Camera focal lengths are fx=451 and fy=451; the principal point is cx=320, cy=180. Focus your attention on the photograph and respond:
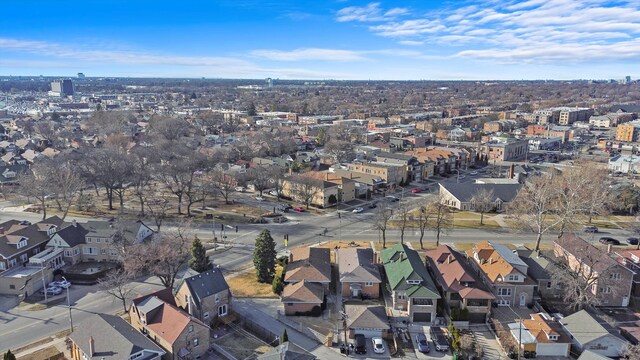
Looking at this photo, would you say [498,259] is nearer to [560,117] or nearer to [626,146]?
[626,146]

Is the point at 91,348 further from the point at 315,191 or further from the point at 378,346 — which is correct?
the point at 315,191

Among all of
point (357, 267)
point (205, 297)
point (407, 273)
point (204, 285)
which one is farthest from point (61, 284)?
point (407, 273)

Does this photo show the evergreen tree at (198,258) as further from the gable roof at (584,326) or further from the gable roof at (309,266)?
the gable roof at (584,326)

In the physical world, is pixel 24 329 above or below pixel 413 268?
below

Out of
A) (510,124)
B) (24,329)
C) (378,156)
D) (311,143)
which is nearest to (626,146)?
(510,124)

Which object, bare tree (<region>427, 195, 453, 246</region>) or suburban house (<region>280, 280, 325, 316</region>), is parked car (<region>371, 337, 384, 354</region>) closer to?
suburban house (<region>280, 280, 325, 316</region>)

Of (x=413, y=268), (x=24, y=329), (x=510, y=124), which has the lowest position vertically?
(x=24, y=329)

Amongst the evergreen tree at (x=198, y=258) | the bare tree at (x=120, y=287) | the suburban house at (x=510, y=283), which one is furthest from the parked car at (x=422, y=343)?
the bare tree at (x=120, y=287)
